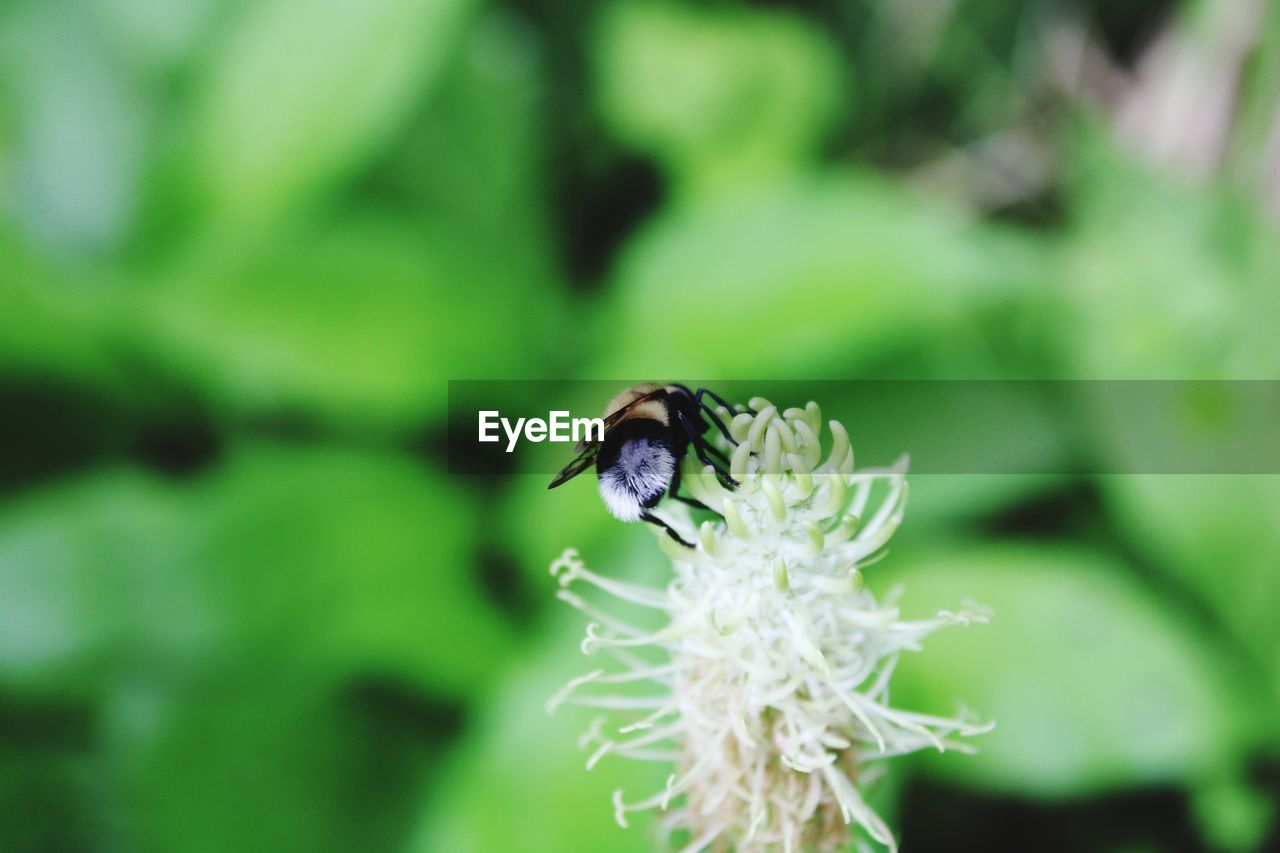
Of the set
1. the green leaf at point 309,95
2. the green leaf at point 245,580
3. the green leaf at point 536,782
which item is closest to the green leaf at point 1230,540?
the green leaf at point 536,782

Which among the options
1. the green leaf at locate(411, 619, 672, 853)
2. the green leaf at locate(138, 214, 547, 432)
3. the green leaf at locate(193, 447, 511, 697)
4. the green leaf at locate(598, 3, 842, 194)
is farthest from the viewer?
the green leaf at locate(598, 3, 842, 194)

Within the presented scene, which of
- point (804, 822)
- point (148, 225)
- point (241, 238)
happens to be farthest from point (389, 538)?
point (804, 822)

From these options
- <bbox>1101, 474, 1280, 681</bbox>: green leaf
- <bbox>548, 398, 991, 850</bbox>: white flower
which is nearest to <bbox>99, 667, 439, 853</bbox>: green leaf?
<bbox>548, 398, 991, 850</bbox>: white flower

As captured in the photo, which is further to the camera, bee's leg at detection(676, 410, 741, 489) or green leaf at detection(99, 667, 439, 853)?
green leaf at detection(99, 667, 439, 853)

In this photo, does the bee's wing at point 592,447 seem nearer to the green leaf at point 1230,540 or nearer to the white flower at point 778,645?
the white flower at point 778,645

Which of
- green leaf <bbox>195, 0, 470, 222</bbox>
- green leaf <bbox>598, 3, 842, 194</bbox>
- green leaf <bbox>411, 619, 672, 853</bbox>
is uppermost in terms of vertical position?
green leaf <bbox>598, 3, 842, 194</bbox>

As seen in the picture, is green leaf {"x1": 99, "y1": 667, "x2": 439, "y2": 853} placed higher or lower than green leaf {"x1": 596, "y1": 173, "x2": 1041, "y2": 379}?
lower

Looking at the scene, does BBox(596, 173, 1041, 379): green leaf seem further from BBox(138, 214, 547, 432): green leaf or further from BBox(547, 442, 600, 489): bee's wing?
BBox(547, 442, 600, 489): bee's wing
